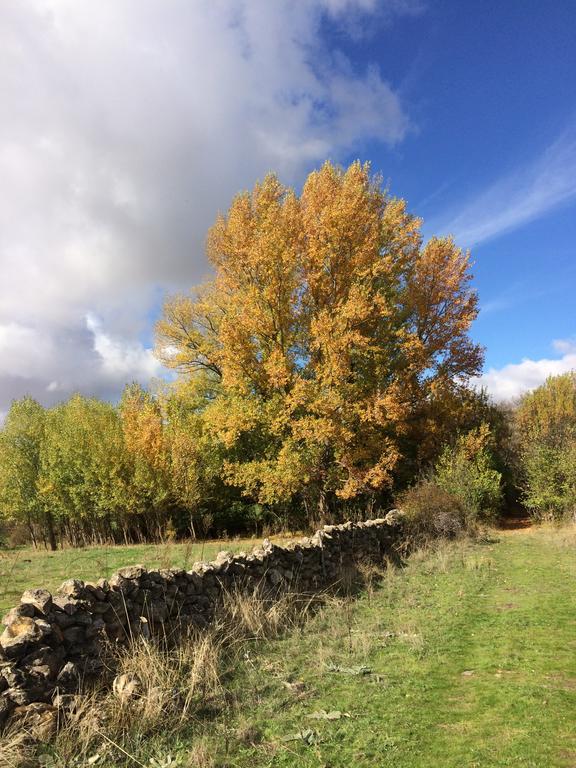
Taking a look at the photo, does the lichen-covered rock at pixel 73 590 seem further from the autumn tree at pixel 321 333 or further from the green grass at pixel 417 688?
the autumn tree at pixel 321 333

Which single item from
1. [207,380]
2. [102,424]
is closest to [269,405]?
[207,380]

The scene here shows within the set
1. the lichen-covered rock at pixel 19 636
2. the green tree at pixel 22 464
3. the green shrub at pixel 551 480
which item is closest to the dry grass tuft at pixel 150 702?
the lichen-covered rock at pixel 19 636

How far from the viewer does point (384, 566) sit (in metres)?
13.3

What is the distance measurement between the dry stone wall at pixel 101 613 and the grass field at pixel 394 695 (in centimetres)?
69

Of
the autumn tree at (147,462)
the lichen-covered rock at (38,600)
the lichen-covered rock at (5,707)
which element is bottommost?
the lichen-covered rock at (5,707)

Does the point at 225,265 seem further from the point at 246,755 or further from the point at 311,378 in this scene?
the point at 246,755

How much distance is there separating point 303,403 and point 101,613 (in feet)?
43.6

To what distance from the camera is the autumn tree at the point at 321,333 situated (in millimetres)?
18797

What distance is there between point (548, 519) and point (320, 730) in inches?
846

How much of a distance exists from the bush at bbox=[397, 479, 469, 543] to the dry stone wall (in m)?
7.68

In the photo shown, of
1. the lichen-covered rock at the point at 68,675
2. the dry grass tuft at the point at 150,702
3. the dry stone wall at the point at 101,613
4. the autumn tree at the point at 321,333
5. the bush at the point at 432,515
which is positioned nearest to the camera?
the dry grass tuft at the point at 150,702

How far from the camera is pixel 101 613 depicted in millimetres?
5734

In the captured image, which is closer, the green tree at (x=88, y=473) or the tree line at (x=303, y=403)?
the tree line at (x=303, y=403)

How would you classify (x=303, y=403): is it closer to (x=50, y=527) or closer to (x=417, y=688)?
(x=417, y=688)
